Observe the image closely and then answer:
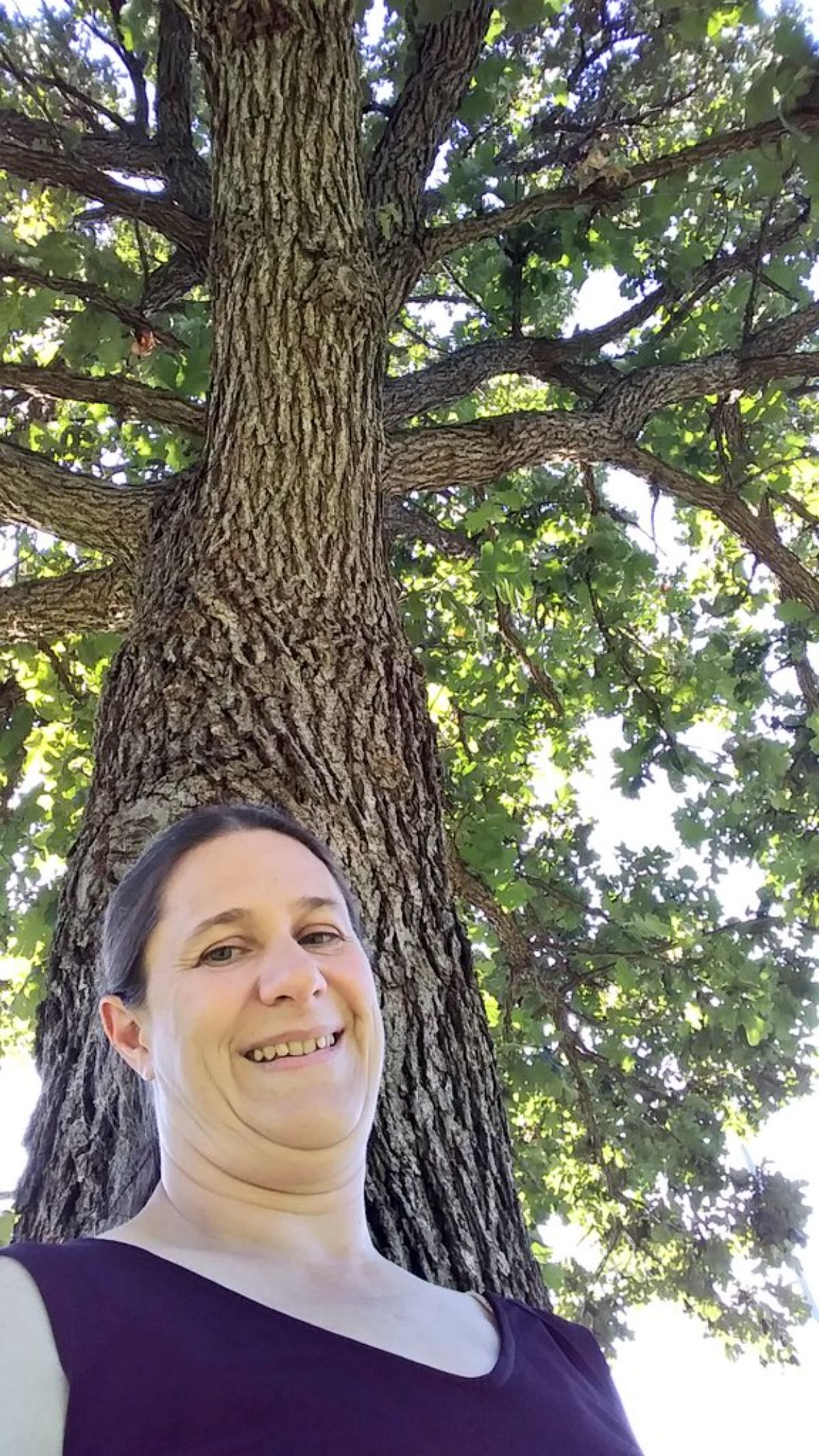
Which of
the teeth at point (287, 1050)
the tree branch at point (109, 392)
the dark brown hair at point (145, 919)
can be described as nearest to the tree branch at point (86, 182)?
the tree branch at point (109, 392)

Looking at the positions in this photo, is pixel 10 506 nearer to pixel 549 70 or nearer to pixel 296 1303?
pixel 296 1303

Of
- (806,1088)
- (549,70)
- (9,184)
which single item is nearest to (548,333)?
(549,70)

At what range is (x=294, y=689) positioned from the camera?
2.45m

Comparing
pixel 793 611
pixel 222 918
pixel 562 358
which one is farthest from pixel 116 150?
pixel 222 918

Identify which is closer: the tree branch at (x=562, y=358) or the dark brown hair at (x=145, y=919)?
the dark brown hair at (x=145, y=919)

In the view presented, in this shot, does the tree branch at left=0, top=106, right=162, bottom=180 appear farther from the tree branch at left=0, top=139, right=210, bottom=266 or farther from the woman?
the woman

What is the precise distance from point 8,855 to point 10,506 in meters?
2.20

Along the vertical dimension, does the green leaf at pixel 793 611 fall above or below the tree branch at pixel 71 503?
above

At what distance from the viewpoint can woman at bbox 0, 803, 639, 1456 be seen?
98cm

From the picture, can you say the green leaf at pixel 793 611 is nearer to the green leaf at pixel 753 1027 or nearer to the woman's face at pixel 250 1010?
the green leaf at pixel 753 1027

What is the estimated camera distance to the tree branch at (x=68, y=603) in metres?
3.52

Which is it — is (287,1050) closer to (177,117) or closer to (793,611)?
(793,611)

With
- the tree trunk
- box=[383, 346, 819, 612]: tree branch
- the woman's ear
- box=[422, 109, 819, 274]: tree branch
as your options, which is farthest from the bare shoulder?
box=[422, 109, 819, 274]: tree branch

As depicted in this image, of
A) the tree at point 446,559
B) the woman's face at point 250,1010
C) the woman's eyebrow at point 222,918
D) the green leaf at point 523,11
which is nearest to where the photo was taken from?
the woman's face at point 250,1010
